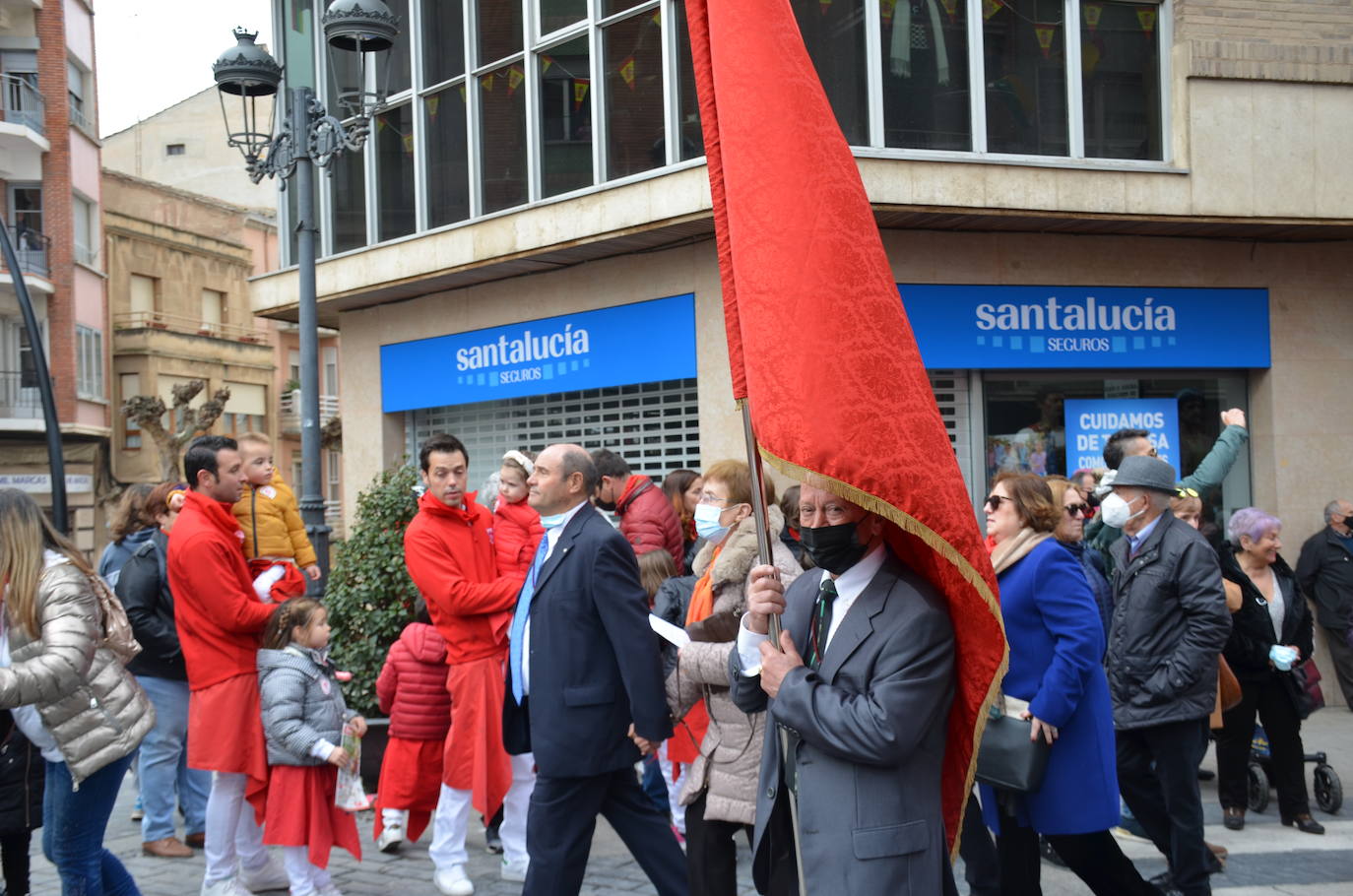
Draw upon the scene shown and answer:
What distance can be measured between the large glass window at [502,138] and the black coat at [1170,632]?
906 centimetres

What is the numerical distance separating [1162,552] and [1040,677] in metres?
1.46

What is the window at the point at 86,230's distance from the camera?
37156 mm

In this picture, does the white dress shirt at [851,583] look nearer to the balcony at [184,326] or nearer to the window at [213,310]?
the balcony at [184,326]

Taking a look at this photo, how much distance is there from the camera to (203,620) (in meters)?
6.82

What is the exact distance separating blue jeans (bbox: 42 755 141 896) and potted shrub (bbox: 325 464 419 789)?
373 cm

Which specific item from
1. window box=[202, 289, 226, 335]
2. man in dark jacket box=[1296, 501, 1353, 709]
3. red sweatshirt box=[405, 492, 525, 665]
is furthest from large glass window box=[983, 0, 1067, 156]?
window box=[202, 289, 226, 335]

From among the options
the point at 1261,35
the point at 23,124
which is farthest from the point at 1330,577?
the point at 23,124

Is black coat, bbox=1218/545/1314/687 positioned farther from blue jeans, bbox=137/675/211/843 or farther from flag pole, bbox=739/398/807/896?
blue jeans, bbox=137/675/211/843

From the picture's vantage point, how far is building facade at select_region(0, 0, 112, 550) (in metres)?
35.0

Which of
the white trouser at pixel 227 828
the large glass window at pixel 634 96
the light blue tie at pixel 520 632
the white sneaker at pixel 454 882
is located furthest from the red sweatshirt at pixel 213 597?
the large glass window at pixel 634 96

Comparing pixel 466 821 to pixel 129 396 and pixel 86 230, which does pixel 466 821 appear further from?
pixel 129 396

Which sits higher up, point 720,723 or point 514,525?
point 514,525

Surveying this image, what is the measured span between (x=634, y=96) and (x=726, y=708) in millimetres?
8785

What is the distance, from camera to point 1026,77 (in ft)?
41.3
